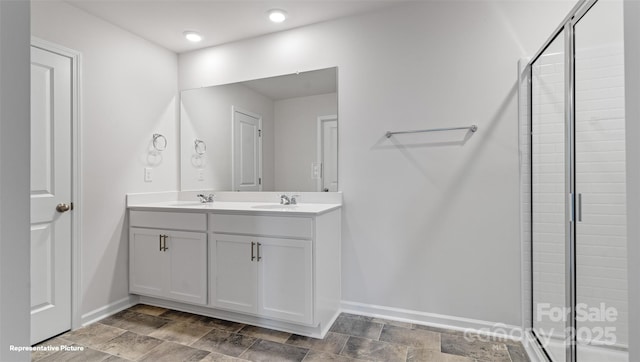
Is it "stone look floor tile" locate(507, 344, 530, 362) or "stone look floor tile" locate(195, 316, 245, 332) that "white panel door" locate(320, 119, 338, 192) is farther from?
"stone look floor tile" locate(507, 344, 530, 362)

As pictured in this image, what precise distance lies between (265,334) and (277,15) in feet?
7.87

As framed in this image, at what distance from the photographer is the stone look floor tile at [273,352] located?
1835 millimetres

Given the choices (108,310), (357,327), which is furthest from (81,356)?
(357,327)

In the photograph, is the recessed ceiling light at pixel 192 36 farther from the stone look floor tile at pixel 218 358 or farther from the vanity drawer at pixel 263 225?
the stone look floor tile at pixel 218 358

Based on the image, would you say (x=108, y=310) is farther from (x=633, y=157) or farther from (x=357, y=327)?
(x=633, y=157)

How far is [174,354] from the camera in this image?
6.18 feet

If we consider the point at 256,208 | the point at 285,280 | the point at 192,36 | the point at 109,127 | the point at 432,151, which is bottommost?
the point at 285,280

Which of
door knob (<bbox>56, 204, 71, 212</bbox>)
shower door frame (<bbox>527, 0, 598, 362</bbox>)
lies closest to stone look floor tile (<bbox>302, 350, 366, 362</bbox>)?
shower door frame (<bbox>527, 0, 598, 362</bbox>)

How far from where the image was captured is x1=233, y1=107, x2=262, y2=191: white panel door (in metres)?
2.79

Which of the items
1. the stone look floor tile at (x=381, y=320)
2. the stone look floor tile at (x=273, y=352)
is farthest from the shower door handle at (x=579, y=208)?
the stone look floor tile at (x=273, y=352)

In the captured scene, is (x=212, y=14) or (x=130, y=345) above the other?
(x=212, y=14)

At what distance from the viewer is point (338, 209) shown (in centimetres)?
243

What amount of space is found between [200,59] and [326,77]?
1.38 meters

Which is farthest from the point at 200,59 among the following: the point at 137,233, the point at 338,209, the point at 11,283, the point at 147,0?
the point at 11,283
